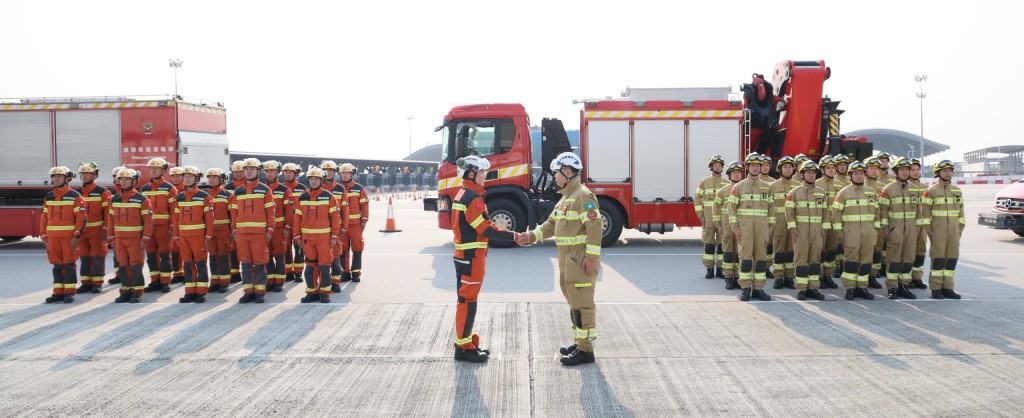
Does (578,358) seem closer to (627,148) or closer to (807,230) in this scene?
(807,230)

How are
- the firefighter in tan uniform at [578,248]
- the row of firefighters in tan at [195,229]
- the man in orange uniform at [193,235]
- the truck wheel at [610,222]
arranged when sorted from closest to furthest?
the firefighter in tan uniform at [578,248] < the row of firefighters in tan at [195,229] < the man in orange uniform at [193,235] < the truck wheel at [610,222]

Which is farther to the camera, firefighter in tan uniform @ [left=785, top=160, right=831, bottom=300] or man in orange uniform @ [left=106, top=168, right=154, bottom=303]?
man in orange uniform @ [left=106, top=168, right=154, bottom=303]

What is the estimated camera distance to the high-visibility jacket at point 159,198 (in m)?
9.50

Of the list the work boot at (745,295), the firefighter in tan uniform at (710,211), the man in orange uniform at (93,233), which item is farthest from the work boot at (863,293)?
the man in orange uniform at (93,233)

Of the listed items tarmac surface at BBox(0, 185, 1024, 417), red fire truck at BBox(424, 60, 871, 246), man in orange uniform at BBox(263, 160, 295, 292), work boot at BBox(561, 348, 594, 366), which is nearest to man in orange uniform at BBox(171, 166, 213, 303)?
tarmac surface at BBox(0, 185, 1024, 417)

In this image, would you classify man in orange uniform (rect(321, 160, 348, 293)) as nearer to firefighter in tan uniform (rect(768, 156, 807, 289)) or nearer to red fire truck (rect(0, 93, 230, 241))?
firefighter in tan uniform (rect(768, 156, 807, 289))

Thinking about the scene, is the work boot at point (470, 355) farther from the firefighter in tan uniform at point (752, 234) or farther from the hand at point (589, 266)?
the firefighter in tan uniform at point (752, 234)

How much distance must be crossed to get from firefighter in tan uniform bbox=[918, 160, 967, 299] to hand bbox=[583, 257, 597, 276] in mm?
5210

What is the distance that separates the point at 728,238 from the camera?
956 centimetres

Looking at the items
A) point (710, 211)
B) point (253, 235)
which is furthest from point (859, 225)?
point (253, 235)

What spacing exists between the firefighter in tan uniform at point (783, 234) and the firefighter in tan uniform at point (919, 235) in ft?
4.41

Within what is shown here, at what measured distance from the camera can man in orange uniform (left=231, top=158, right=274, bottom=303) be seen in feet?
28.0

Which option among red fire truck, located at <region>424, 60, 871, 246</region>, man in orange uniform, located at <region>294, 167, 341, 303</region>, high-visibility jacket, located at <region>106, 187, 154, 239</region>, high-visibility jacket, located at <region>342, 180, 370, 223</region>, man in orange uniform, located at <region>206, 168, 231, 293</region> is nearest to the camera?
man in orange uniform, located at <region>294, 167, 341, 303</region>

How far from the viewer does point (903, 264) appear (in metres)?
8.70
